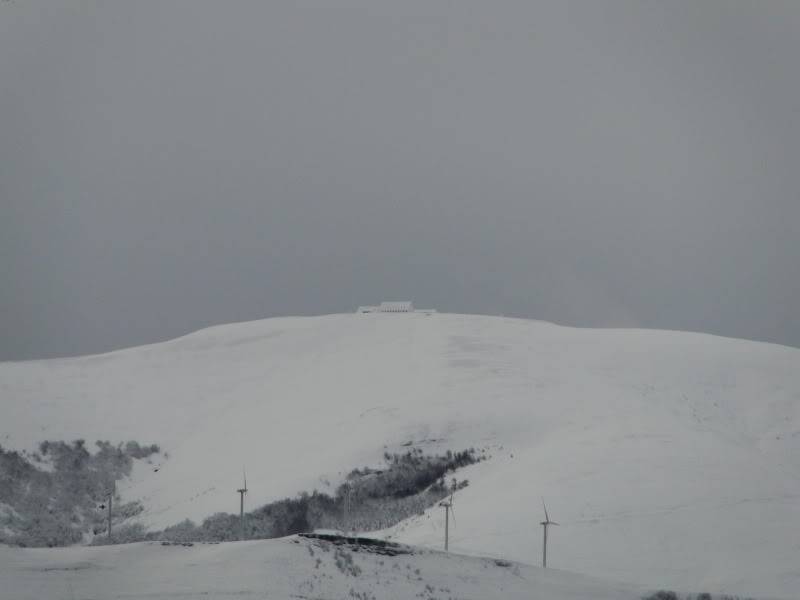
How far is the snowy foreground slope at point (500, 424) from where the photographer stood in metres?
48.2

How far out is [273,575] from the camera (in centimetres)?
3170

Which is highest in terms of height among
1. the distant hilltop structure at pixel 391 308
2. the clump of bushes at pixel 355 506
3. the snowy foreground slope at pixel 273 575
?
the distant hilltop structure at pixel 391 308

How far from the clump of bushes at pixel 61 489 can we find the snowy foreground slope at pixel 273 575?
30.8 m

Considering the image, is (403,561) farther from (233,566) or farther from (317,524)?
(317,524)

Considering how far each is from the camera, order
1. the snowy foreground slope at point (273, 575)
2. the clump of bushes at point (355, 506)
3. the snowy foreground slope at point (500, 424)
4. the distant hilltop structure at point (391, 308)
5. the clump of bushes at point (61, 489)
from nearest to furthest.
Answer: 1. the snowy foreground slope at point (273, 575)
2. the snowy foreground slope at point (500, 424)
3. the clump of bushes at point (355, 506)
4. the clump of bushes at point (61, 489)
5. the distant hilltop structure at point (391, 308)

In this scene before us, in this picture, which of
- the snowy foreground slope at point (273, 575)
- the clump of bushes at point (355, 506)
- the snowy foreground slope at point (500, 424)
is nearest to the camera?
the snowy foreground slope at point (273, 575)

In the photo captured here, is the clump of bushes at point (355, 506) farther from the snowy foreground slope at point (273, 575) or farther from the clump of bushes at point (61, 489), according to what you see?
the snowy foreground slope at point (273, 575)

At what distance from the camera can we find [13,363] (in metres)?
100

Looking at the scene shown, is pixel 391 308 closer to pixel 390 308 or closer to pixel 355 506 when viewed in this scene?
pixel 390 308

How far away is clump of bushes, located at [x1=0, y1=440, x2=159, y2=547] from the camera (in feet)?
219

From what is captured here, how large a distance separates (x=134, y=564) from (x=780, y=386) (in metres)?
59.3

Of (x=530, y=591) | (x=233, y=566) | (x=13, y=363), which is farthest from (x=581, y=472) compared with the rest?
(x=13, y=363)

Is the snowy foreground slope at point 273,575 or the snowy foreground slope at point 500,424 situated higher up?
the snowy foreground slope at point 500,424

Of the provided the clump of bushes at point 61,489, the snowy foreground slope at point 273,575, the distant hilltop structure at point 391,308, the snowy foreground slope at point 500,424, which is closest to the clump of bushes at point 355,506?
the snowy foreground slope at point 500,424
